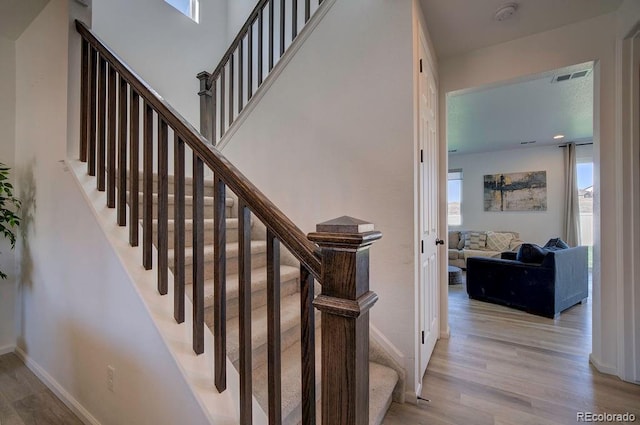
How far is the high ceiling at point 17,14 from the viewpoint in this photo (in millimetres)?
1942

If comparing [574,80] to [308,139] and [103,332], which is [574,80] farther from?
[103,332]

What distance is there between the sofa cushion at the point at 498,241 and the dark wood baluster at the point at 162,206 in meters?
6.39

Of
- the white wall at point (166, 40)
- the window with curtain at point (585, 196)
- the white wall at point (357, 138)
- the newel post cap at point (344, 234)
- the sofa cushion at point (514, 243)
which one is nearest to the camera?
the newel post cap at point (344, 234)

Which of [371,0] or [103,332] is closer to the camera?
[103,332]

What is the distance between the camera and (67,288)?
173 centimetres

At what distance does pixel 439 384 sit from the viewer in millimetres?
2000

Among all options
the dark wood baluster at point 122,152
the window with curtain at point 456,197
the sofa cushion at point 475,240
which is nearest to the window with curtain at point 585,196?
the sofa cushion at point 475,240

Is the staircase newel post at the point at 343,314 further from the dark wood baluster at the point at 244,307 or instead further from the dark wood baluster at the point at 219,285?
the dark wood baluster at the point at 219,285

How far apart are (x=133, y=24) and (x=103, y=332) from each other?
3.15 metres

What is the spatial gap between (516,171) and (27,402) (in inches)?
309

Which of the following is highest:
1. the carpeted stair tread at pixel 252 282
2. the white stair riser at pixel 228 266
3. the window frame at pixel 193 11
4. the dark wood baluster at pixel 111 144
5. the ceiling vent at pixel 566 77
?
the window frame at pixel 193 11

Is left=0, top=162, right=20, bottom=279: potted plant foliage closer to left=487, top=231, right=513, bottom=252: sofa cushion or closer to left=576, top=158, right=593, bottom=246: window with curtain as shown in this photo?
left=487, top=231, right=513, bottom=252: sofa cushion

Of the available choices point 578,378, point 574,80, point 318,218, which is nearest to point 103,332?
point 318,218

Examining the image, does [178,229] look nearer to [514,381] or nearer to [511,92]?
[514,381]
